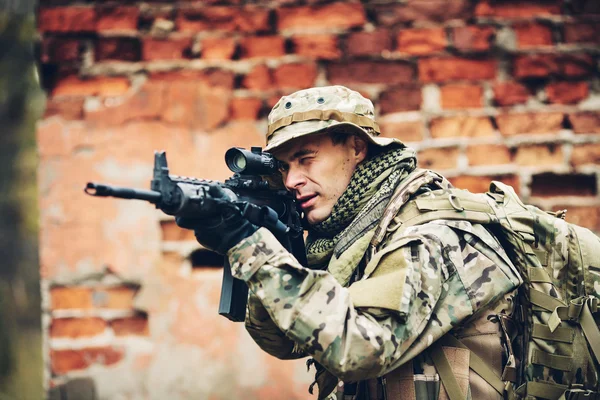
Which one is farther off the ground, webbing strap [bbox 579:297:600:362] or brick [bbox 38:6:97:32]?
brick [bbox 38:6:97:32]

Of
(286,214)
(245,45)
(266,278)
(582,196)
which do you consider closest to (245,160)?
(286,214)

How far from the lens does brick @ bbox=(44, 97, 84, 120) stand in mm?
2648

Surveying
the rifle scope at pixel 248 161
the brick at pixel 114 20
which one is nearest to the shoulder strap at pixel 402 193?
the rifle scope at pixel 248 161

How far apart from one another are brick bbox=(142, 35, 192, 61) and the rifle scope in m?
0.94

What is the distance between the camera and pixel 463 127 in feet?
8.65

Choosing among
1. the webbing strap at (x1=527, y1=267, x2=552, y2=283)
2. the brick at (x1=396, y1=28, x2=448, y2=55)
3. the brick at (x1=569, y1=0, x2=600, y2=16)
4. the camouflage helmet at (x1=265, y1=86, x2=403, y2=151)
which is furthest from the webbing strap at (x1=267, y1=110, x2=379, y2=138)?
the brick at (x1=569, y1=0, x2=600, y2=16)

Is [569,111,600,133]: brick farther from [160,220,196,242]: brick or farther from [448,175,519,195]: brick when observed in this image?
[160,220,196,242]: brick

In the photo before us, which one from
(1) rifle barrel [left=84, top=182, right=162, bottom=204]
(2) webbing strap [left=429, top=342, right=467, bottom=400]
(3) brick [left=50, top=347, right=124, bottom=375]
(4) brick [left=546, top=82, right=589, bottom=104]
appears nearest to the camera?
(1) rifle barrel [left=84, top=182, right=162, bottom=204]

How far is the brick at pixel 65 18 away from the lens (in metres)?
2.67

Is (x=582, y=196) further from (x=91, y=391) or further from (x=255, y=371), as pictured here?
(x=91, y=391)

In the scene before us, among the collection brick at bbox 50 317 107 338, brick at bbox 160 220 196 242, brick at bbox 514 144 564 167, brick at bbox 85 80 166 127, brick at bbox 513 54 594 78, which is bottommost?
brick at bbox 50 317 107 338

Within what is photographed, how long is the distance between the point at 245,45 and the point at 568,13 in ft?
4.59

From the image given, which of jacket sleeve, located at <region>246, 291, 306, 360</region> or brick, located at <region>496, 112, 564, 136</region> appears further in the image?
brick, located at <region>496, 112, 564, 136</region>

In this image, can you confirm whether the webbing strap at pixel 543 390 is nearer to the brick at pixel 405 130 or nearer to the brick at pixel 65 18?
the brick at pixel 405 130
